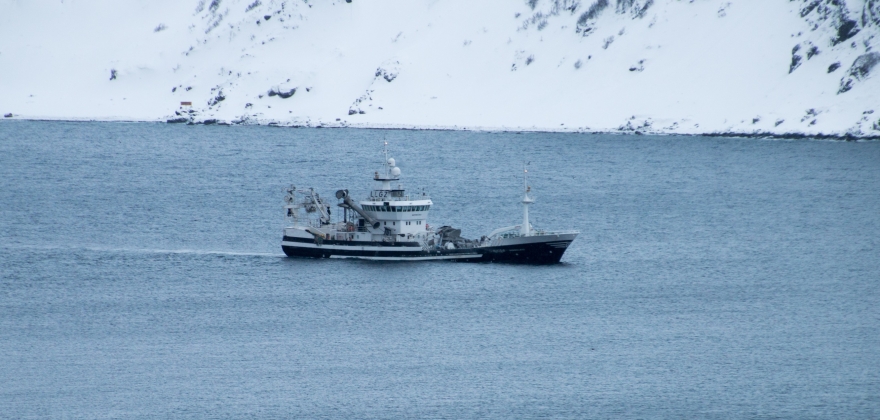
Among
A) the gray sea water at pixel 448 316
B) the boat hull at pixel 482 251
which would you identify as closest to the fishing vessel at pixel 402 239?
the boat hull at pixel 482 251

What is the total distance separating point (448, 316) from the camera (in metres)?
79.6

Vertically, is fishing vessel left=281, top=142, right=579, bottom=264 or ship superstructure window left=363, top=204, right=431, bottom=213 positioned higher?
ship superstructure window left=363, top=204, right=431, bottom=213

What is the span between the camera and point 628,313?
266 feet

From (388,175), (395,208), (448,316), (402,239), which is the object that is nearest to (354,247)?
(402,239)

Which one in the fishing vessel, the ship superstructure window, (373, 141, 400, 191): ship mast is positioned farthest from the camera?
(373, 141, 400, 191): ship mast

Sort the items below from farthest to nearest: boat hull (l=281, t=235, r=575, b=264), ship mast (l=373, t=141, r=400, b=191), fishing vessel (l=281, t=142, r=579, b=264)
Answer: ship mast (l=373, t=141, r=400, b=191) < fishing vessel (l=281, t=142, r=579, b=264) < boat hull (l=281, t=235, r=575, b=264)

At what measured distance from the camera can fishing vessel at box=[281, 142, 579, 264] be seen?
3807 inches

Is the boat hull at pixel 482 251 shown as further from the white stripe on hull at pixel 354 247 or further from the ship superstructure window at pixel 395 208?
the ship superstructure window at pixel 395 208

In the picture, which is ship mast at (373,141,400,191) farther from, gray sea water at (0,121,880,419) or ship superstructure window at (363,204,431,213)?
gray sea water at (0,121,880,419)

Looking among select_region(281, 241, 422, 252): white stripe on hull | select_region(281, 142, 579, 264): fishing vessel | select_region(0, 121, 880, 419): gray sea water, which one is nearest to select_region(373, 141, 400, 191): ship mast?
select_region(281, 142, 579, 264): fishing vessel

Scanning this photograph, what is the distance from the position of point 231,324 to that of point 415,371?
50.3 feet

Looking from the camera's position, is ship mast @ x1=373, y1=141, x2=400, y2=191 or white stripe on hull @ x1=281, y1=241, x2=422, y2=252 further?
ship mast @ x1=373, y1=141, x2=400, y2=191

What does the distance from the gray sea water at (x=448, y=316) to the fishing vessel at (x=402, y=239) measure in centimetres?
145

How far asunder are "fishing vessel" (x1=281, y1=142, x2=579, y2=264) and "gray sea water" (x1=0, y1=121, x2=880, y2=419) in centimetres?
145
